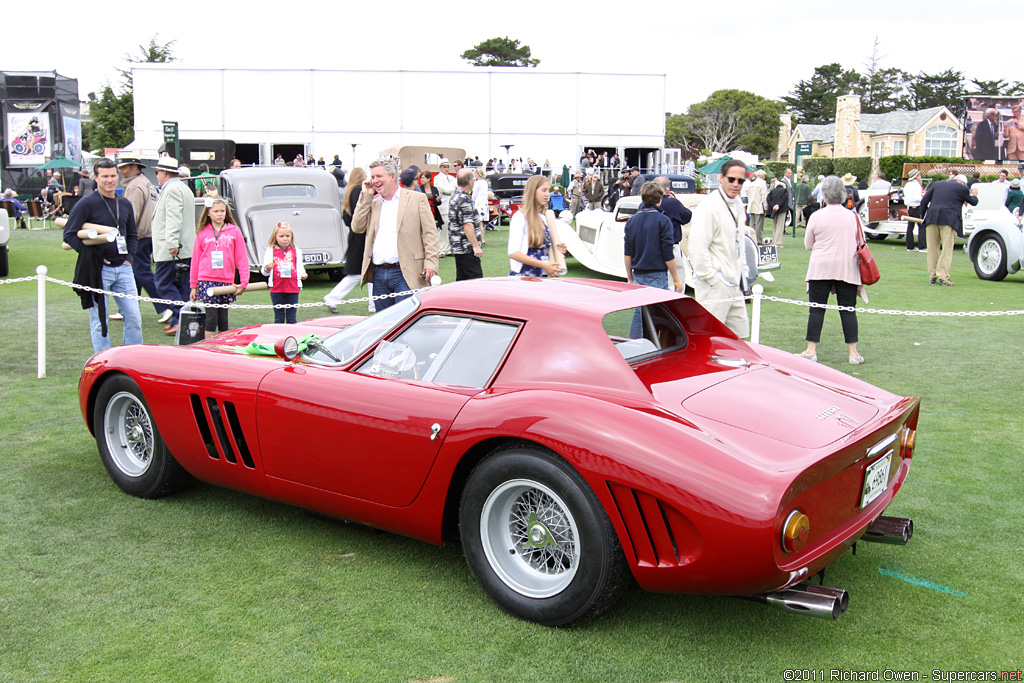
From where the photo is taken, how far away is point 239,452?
415cm

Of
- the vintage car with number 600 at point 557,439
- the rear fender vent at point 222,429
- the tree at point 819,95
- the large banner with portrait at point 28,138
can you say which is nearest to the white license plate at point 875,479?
the vintage car with number 600 at point 557,439

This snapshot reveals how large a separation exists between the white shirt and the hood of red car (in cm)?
472

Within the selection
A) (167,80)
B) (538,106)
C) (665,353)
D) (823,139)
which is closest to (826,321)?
(665,353)

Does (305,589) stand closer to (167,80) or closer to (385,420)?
(385,420)

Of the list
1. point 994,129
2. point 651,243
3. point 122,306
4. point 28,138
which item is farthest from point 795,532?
point 994,129

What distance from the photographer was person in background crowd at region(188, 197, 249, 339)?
8.43m

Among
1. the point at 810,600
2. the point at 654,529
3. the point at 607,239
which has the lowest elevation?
the point at 810,600

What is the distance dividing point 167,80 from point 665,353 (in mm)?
35974

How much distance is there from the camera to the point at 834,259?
8188 mm

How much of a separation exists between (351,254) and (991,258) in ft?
36.5

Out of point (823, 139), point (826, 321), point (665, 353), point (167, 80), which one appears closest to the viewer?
point (665, 353)

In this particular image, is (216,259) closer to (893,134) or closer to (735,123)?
(893,134)

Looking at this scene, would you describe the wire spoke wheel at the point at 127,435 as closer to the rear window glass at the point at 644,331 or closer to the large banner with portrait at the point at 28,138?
the rear window glass at the point at 644,331

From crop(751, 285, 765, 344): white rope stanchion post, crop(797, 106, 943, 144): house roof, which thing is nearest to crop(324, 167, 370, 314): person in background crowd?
crop(751, 285, 765, 344): white rope stanchion post
